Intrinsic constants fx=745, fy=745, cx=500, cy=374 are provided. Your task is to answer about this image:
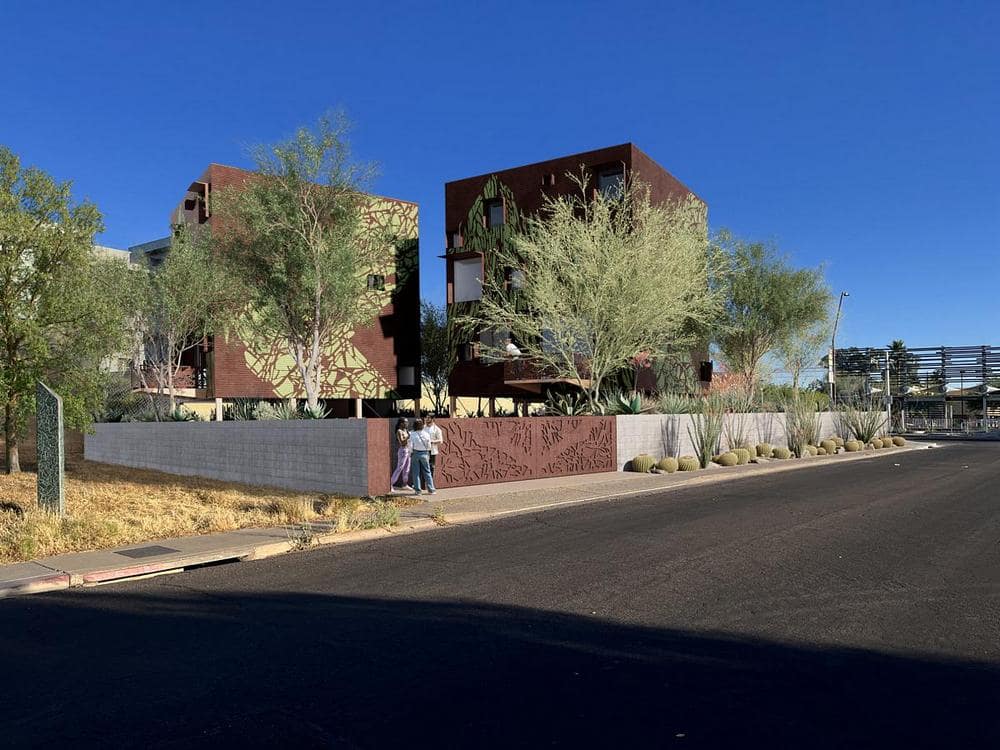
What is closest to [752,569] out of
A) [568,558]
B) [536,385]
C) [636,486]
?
[568,558]

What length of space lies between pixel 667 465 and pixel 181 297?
62.2 ft

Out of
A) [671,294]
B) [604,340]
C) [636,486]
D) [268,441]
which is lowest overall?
[636,486]

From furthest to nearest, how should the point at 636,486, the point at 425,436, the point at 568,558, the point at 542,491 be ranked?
the point at 636,486, the point at 542,491, the point at 425,436, the point at 568,558

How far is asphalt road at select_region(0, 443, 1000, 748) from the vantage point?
13.7 ft

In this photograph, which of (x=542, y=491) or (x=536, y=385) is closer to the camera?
(x=542, y=491)

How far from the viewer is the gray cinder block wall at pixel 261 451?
A: 52.8ft

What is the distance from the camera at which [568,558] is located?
910cm

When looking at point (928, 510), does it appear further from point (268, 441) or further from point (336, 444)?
point (268, 441)

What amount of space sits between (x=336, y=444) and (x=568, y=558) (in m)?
8.52

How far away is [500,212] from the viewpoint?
36.4 meters

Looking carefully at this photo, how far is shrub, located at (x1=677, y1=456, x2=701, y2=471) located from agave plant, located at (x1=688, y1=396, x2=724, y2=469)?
1019mm

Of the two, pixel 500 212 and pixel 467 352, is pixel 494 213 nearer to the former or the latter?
pixel 500 212

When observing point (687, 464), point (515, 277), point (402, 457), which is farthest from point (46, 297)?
point (515, 277)

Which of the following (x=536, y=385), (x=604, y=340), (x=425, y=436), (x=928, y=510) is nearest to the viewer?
(x=928, y=510)
